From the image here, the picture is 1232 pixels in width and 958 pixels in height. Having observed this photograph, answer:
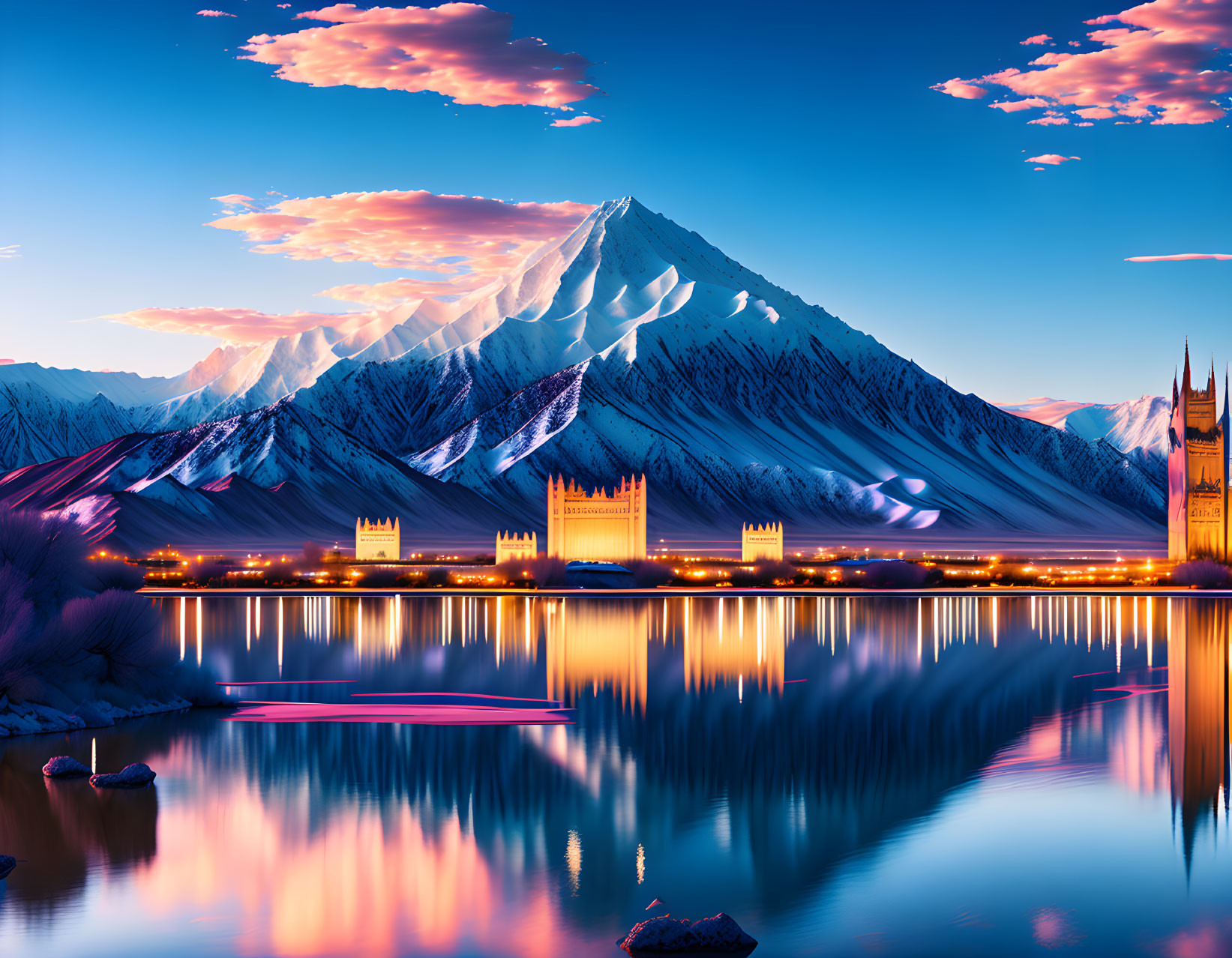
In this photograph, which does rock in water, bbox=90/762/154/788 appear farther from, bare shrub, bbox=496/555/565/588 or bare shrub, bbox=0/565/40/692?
bare shrub, bbox=496/555/565/588

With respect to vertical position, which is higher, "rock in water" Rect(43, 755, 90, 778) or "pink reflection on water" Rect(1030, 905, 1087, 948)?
"rock in water" Rect(43, 755, 90, 778)

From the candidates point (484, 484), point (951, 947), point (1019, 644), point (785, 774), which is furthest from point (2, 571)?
point (484, 484)

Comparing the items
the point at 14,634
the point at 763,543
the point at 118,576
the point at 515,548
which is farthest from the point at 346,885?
the point at 763,543

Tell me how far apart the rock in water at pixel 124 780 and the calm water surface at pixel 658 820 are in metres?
0.30

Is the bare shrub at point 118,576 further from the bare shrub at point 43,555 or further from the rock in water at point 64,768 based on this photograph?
the rock in water at point 64,768

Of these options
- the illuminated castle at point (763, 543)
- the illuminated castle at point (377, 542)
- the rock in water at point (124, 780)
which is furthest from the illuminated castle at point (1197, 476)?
the rock in water at point (124, 780)

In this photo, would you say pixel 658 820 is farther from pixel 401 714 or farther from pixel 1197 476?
pixel 1197 476

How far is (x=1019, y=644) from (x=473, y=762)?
80.0 feet

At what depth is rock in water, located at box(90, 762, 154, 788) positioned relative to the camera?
18.8 meters

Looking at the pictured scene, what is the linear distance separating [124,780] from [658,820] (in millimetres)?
7531

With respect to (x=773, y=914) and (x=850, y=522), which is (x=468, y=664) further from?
(x=850, y=522)

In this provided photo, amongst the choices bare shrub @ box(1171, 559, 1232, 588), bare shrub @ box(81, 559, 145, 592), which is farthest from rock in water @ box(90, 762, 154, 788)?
bare shrub @ box(1171, 559, 1232, 588)

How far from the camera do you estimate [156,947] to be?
1185cm

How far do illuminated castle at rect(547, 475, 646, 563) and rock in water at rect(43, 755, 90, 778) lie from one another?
70.8 m
